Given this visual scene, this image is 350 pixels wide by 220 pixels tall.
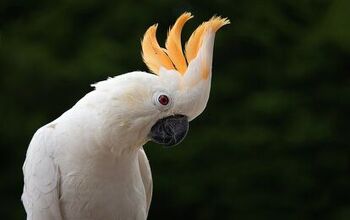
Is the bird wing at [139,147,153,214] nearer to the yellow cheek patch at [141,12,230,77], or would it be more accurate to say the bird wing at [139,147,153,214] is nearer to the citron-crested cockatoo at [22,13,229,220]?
the citron-crested cockatoo at [22,13,229,220]

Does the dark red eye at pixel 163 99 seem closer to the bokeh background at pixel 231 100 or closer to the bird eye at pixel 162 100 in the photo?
the bird eye at pixel 162 100

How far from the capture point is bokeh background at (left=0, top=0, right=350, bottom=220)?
20.0ft

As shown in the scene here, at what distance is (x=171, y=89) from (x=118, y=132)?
26cm

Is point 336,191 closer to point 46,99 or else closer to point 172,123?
point 46,99

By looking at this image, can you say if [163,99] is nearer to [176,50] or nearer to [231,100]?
[176,50]

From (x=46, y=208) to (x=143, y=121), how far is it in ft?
1.76

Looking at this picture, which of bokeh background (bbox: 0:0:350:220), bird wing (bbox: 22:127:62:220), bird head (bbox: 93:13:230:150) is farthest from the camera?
bokeh background (bbox: 0:0:350:220)

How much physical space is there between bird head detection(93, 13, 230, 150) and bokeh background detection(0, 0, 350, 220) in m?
3.03

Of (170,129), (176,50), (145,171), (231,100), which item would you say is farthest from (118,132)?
(231,100)

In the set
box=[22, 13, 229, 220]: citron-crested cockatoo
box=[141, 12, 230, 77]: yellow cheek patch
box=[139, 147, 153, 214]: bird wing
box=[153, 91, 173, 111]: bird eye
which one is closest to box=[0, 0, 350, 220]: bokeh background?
box=[139, 147, 153, 214]: bird wing

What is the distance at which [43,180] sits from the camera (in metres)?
3.09

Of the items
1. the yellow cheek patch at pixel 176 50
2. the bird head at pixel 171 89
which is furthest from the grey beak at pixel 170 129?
the yellow cheek patch at pixel 176 50

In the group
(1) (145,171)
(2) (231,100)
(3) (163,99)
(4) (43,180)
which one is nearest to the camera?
(3) (163,99)

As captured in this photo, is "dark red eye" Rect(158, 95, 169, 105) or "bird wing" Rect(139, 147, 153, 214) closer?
"dark red eye" Rect(158, 95, 169, 105)
